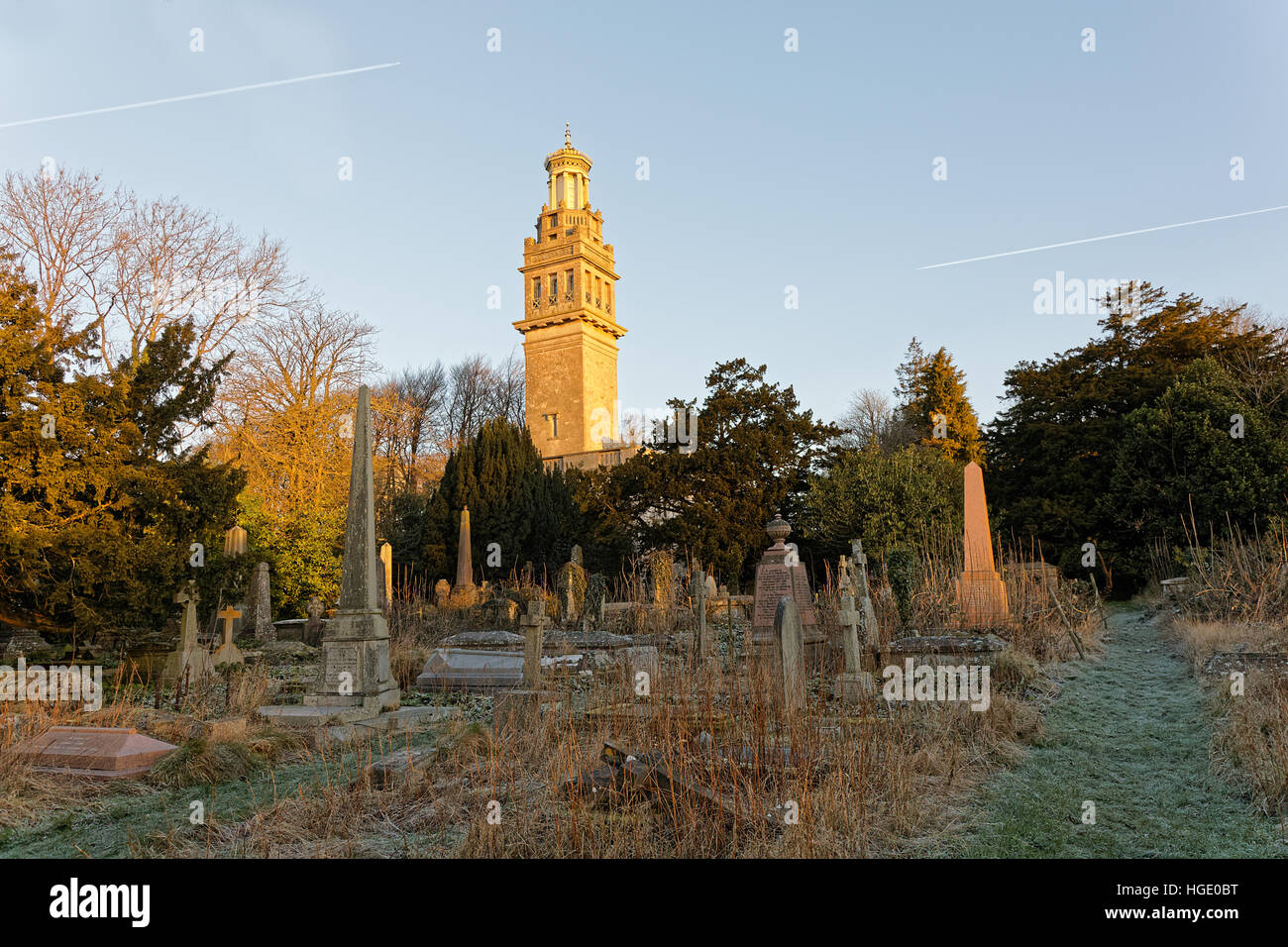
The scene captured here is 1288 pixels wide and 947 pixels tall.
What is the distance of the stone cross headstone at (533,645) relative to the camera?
7.75m

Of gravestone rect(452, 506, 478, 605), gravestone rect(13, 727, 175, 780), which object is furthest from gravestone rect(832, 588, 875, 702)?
gravestone rect(452, 506, 478, 605)

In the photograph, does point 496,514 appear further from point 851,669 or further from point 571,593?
point 851,669

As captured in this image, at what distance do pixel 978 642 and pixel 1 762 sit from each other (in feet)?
29.7

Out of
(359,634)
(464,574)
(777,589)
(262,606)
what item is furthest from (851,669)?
(464,574)

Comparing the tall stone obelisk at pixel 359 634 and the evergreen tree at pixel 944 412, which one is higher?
the evergreen tree at pixel 944 412

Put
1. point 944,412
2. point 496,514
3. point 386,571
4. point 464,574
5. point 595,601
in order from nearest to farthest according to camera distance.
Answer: point 595,601 → point 386,571 → point 464,574 → point 496,514 → point 944,412

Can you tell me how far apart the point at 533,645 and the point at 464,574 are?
40.4ft

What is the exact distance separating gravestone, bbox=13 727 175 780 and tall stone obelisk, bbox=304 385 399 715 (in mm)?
1893

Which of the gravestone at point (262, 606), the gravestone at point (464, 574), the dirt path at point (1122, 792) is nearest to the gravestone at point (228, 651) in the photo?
the gravestone at point (262, 606)

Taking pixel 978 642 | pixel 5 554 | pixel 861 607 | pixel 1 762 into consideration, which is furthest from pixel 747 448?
pixel 1 762

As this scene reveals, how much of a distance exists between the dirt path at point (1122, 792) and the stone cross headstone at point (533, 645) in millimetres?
4245

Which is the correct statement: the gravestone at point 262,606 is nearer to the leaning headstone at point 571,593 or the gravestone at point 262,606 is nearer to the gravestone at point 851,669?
the leaning headstone at point 571,593

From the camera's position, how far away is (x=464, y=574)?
19.7 m

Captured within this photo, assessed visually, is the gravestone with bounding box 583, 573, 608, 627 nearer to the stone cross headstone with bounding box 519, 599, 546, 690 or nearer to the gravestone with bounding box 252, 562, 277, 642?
the stone cross headstone with bounding box 519, 599, 546, 690
